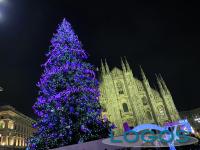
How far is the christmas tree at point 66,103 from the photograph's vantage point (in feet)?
41.7

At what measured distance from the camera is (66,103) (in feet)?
44.5

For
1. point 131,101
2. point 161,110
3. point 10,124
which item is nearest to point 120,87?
point 131,101

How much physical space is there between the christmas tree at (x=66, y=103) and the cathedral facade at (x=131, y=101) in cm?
2514

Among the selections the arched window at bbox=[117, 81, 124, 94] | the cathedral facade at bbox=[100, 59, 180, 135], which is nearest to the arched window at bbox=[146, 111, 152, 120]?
the cathedral facade at bbox=[100, 59, 180, 135]

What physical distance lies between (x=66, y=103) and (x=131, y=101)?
28.7 meters

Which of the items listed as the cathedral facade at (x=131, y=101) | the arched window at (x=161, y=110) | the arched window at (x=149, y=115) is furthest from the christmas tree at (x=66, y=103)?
the arched window at (x=161, y=110)

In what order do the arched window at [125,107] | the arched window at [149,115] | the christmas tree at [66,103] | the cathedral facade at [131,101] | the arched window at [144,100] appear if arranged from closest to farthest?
the christmas tree at [66,103]
the cathedral facade at [131,101]
the arched window at [149,115]
the arched window at [125,107]
the arched window at [144,100]

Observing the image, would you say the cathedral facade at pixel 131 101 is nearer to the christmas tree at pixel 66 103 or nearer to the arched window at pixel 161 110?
the arched window at pixel 161 110

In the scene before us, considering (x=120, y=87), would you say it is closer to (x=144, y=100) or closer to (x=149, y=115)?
(x=144, y=100)

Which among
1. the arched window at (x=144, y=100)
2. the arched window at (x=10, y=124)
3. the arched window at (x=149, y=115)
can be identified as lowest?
the arched window at (x=149, y=115)

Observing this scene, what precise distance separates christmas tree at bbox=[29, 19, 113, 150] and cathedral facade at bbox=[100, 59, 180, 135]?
2514cm

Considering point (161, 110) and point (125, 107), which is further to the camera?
point (161, 110)

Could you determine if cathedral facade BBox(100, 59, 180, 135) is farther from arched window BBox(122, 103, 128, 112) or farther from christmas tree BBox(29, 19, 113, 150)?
christmas tree BBox(29, 19, 113, 150)

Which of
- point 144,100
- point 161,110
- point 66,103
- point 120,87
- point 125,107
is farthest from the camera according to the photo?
point 120,87
